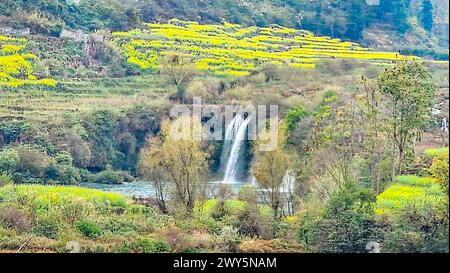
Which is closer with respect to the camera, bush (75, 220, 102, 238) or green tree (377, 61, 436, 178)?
bush (75, 220, 102, 238)

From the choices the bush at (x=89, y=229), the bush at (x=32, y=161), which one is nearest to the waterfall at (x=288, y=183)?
the bush at (x=89, y=229)

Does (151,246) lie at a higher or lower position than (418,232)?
lower

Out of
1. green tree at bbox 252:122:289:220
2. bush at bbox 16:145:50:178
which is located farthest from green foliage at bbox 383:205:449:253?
bush at bbox 16:145:50:178

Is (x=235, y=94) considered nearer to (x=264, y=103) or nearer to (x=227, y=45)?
(x=264, y=103)

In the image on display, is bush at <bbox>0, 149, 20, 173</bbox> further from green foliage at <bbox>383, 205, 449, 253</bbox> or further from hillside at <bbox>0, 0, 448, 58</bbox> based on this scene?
green foliage at <bbox>383, 205, 449, 253</bbox>

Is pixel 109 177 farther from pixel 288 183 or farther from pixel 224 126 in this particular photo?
pixel 288 183

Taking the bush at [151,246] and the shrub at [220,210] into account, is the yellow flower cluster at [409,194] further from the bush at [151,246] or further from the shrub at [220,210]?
the bush at [151,246]

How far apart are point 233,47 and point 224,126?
303cm

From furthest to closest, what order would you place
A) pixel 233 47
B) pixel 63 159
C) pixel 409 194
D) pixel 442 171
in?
pixel 233 47
pixel 63 159
pixel 409 194
pixel 442 171

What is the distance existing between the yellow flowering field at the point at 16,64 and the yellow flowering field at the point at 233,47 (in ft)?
6.79

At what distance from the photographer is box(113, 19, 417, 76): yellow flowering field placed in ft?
49.8

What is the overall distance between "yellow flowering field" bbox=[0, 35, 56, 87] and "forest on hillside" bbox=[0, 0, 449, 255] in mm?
39

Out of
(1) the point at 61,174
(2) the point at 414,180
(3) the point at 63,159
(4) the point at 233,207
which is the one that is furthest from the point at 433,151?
(3) the point at 63,159

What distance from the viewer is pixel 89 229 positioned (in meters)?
10.5
